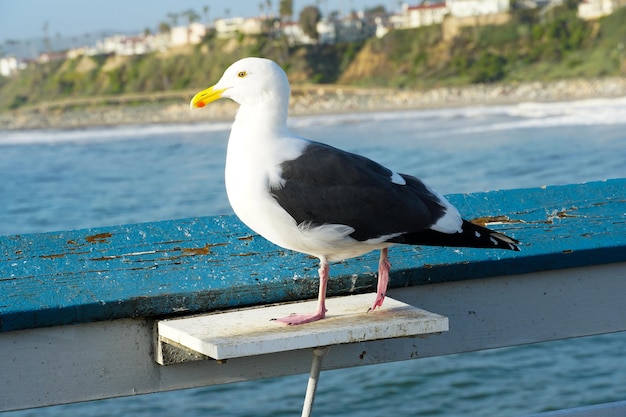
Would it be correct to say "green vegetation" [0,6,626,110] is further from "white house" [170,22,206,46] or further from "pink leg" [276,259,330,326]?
"pink leg" [276,259,330,326]

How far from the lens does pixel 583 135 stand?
23.0 meters

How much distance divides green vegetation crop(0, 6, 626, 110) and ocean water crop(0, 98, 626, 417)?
29.5m

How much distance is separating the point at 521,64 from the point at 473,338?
76.8 meters

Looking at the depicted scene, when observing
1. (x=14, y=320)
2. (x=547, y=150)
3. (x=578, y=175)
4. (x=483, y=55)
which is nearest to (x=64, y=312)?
(x=14, y=320)

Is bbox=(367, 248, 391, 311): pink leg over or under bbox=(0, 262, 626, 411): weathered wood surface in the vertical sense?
over

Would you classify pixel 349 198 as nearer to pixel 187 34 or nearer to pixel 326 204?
pixel 326 204

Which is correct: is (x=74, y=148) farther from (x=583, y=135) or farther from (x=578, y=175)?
(x=578, y=175)

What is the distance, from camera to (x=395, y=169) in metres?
17.7

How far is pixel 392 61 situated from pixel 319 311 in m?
84.7

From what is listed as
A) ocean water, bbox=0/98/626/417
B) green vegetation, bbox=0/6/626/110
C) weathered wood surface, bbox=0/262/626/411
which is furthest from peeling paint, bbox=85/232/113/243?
green vegetation, bbox=0/6/626/110

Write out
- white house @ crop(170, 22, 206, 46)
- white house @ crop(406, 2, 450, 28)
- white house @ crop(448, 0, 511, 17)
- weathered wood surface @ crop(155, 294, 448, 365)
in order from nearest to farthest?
weathered wood surface @ crop(155, 294, 448, 365) → white house @ crop(448, 0, 511, 17) → white house @ crop(406, 2, 450, 28) → white house @ crop(170, 22, 206, 46)

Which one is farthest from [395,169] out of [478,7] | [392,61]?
[478,7]

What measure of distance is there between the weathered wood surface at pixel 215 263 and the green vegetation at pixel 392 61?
67.1m

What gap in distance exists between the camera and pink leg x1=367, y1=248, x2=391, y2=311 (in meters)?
1.45
